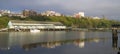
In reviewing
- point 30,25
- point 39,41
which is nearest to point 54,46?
point 39,41

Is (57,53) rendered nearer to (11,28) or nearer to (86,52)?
(86,52)

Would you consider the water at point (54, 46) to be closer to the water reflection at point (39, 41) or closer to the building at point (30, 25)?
the water reflection at point (39, 41)

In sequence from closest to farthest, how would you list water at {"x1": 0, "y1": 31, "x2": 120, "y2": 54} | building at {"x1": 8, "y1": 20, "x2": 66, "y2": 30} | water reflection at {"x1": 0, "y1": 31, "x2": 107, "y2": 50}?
water at {"x1": 0, "y1": 31, "x2": 120, "y2": 54}
water reflection at {"x1": 0, "y1": 31, "x2": 107, "y2": 50}
building at {"x1": 8, "y1": 20, "x2": 66, "y2": 30}

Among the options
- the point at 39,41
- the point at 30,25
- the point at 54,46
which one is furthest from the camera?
the point at 30,25

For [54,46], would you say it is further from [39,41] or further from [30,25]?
[30,25]

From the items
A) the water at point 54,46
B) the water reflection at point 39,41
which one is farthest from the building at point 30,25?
the water at point 54,46

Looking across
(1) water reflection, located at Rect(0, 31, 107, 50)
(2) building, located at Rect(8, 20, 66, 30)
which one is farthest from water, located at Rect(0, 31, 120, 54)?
(2) building, located at Rect(8, 20, 66, 30)

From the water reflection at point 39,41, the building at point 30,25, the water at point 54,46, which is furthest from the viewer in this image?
the building at point 30,25

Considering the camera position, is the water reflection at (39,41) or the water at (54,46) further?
the water reflection at (39,41)

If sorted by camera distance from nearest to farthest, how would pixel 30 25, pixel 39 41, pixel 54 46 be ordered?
pixel 54 46, pixel 39 41, pixel 30 25

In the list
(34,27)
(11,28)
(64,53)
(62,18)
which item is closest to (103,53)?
(64,53)

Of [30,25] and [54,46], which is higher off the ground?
[54,46]

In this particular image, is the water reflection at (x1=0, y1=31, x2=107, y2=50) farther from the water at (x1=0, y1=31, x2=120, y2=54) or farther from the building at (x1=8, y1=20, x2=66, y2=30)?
the building at (x1=8, y1=20, x2=66, y2=30)

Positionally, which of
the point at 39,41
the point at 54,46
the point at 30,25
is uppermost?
the point at 54,46
